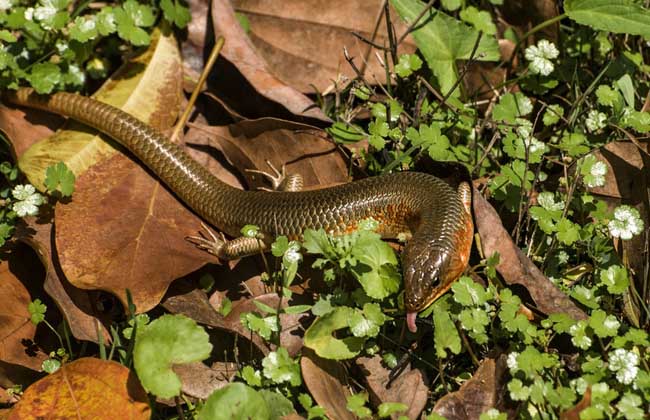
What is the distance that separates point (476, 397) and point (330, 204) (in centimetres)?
188

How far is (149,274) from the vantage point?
5.56m

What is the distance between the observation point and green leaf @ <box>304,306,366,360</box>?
484 centimetres

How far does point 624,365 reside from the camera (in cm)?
454

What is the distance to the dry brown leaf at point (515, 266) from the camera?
16.7ft

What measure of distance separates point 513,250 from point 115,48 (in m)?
4.13

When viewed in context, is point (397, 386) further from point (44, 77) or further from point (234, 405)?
point (44, 77)

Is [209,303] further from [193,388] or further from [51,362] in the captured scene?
[51,362]

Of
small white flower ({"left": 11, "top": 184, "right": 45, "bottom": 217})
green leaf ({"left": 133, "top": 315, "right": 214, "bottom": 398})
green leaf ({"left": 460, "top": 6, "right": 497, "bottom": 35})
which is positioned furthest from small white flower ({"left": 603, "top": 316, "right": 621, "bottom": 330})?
small white flower ({"left": 11, "top": 184, "right": 45, "bottom": 217})

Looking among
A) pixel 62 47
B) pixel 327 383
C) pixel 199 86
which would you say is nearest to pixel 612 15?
pixel 199 86

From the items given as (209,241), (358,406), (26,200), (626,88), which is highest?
(626,88)

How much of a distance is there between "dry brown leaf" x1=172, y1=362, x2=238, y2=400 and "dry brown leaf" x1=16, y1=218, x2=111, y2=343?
26.9 inches

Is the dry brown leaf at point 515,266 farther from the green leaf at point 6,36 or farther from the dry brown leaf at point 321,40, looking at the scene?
the green leaf at point 6,36

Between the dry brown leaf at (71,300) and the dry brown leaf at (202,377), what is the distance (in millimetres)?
683

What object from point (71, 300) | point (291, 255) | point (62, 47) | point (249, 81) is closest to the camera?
point (291, 255)
